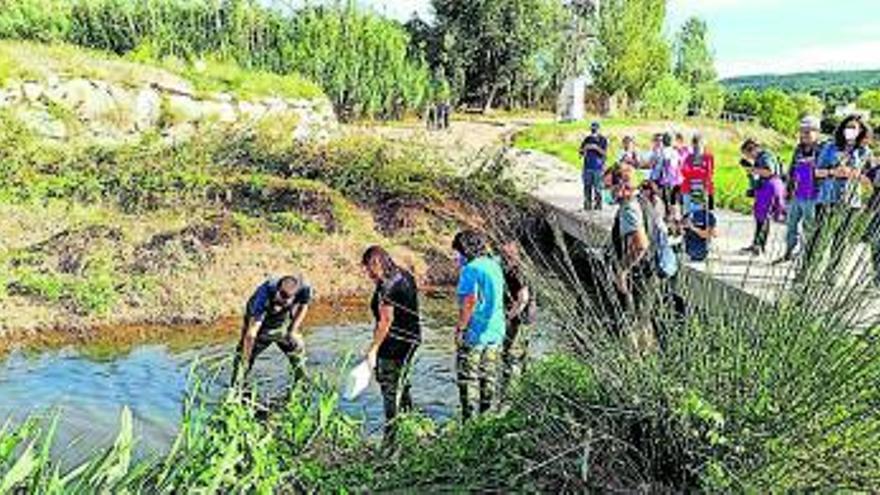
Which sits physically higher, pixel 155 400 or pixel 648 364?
pixel 648 364

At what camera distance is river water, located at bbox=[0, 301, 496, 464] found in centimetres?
947

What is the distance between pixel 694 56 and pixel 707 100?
477cm

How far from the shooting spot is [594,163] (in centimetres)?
1803

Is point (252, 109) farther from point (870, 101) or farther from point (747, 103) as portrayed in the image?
point (747, 103)

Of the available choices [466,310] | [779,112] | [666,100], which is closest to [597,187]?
[466,310]

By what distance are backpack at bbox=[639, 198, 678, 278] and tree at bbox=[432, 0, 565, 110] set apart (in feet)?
130

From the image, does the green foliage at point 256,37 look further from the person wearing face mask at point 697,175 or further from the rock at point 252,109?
the person wearing face mask at point 697,175

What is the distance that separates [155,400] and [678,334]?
745 centimetres

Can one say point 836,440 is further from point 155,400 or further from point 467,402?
point 155,400

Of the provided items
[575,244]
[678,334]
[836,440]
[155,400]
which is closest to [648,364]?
[678,334]

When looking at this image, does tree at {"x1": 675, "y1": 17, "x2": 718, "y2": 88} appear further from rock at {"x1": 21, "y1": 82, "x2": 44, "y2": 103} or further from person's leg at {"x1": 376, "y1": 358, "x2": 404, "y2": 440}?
person's leg at {"x1": 376, "y1": 358, "x2": 404, "y2": 440}

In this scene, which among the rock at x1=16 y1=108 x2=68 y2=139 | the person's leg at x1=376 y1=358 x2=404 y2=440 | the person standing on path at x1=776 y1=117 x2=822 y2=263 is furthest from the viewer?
the rock at x1=16 y1=108 x2=68 y2=139

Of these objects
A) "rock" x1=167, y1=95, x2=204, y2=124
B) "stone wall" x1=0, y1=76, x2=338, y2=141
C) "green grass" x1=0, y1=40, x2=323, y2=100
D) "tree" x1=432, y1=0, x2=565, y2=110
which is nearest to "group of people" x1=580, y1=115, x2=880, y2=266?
"stone wall" x1=0, y1=76, x2=338, y2=141

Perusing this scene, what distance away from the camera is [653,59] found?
48.0 m
